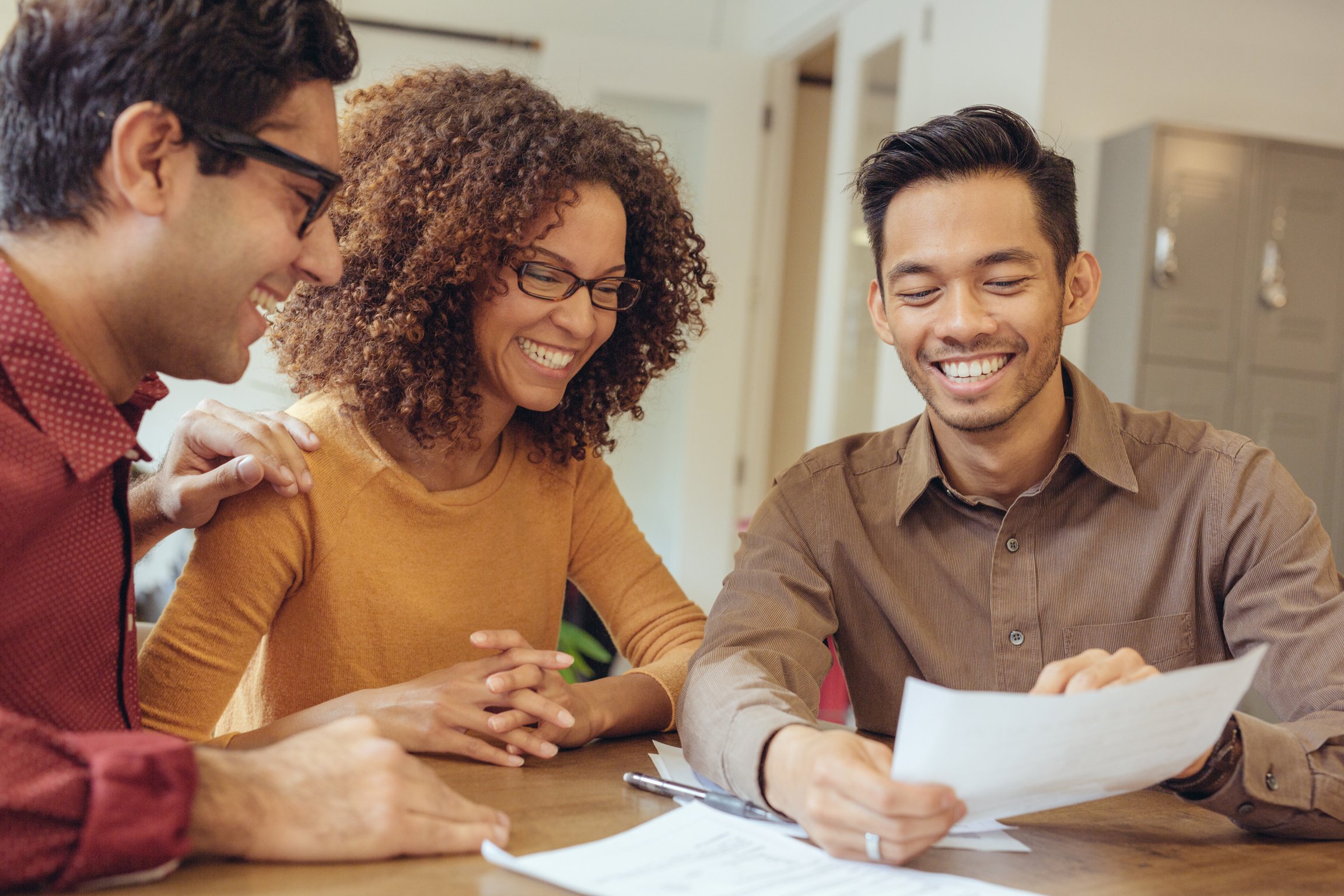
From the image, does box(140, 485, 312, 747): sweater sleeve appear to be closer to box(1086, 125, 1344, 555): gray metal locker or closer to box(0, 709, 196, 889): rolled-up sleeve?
box(0, 709, 196, 889): rolled-up sleeve

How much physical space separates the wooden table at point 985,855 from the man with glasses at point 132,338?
0.03 metres

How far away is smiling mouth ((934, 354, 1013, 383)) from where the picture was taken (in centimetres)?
149

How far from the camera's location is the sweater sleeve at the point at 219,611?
128 centimetres

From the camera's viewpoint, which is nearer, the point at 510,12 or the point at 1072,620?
the point at 1072,620

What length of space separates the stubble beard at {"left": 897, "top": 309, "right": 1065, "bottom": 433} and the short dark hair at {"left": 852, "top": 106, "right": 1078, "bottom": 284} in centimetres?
12

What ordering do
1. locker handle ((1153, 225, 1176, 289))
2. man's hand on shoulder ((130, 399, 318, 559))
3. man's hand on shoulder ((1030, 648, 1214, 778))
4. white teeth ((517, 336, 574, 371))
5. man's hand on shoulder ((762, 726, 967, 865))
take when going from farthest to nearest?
locker handle ((1153, 225, 1176, 289))
white teeth ((517, 336, 574, 371))
man's hand on shoulder ((130, 399, 318, 559))
man's hand on shoulder ((1030, 648, 1214, 778))
man's hand on shoulder ((762, 726, 967, 865))

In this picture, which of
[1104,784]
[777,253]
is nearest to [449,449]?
[1104,784]

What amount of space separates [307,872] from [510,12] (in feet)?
15.0

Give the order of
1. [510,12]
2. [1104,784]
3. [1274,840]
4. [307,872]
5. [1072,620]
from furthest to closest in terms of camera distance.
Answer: [510,12], [1072,620], [1274,840], [1104,784], [307,872]

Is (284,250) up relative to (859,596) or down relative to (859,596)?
up

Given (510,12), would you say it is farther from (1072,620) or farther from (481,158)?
(1072,620)

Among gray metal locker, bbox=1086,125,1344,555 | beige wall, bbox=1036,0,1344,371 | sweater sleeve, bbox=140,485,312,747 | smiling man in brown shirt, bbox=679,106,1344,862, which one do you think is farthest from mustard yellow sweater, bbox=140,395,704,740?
beige wall, bbox=1036,0,1344,371

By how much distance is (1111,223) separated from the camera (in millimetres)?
3404

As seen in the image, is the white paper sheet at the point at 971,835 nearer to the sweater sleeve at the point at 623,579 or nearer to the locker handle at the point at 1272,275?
the sweater sleeve at the point at 623,579
